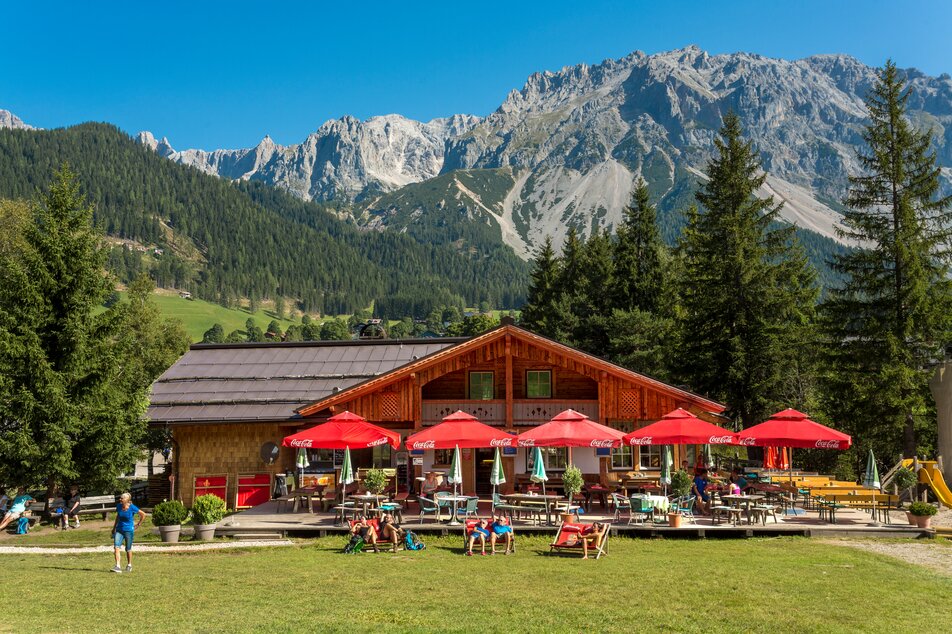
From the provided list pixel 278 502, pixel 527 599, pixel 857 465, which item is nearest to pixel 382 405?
pixel 278 502

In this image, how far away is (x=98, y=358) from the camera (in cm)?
2666

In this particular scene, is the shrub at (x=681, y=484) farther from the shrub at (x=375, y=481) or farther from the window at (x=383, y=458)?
the window at (x=383, y=458)

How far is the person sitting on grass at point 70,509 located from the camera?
25.5m

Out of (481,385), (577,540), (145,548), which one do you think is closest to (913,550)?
(577,540)

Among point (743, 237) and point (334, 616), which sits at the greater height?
point (743, 237)

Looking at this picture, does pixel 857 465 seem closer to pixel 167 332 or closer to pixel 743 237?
pixel 743 237

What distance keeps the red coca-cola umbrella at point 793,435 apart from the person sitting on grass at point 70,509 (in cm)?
2104

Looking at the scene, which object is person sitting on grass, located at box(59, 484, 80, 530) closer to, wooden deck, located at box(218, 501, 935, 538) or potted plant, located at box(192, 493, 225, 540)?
wooden deck, located at box(218, 501, 935, 538)

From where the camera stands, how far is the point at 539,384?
2958cm

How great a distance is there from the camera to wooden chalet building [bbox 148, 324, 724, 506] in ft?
91.6

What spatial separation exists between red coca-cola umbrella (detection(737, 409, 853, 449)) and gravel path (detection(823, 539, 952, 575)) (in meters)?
3.24

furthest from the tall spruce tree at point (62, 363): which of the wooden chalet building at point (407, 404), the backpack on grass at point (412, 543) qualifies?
the backpack on grass at point (412, 543)

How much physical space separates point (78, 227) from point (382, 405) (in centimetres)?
1224

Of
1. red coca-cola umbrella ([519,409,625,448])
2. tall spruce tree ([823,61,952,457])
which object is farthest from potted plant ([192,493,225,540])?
tall spruce tree ([823,61,952,457])
